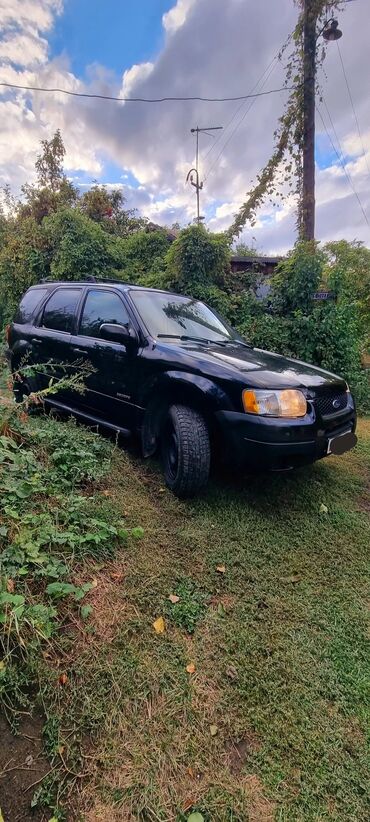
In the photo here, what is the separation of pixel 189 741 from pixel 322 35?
11.7m

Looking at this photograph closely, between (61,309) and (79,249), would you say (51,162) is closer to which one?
(79,249)

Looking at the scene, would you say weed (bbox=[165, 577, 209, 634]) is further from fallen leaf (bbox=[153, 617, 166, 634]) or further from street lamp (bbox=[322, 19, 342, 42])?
street lamp (bbox=[322, 19, 342, 42])

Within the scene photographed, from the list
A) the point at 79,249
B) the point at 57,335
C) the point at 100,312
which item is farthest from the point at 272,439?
the point at 79,249

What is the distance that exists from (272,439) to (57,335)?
2572 millimetres

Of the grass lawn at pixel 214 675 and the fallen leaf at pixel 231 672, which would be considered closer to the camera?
the grass lawn at pixel 214 675

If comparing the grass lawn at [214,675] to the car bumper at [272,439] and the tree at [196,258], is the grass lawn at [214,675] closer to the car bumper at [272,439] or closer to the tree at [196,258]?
the car bumper at [272,439]

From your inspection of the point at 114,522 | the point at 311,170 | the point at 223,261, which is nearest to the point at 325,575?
the point at 114,522

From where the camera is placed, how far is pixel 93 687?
147 centimetres

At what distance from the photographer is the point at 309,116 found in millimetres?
8367

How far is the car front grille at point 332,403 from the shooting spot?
106 inches

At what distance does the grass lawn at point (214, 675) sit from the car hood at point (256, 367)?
96 cm

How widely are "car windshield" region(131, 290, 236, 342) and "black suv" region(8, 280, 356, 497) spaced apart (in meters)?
0.01

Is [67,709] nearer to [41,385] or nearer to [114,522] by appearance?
[114,522]

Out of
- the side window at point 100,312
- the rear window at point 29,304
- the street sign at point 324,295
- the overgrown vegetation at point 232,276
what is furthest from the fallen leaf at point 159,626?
the street sign at point 324,295
